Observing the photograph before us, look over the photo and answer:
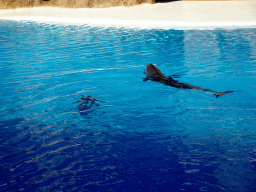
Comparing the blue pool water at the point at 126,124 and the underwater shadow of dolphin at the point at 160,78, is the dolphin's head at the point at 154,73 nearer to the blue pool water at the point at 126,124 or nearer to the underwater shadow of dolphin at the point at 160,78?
the underwater shadow of dolphin at the point at 160,78

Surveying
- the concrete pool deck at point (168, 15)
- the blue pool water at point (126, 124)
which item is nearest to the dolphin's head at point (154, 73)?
the blue pool water at point (126, 124)

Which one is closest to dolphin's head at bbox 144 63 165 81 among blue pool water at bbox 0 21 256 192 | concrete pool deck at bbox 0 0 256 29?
blue pool water at bbox 0 21 256 192

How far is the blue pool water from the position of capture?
3.09 meters

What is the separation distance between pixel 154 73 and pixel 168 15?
545 inches

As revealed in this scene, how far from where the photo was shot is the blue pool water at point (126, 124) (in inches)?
122

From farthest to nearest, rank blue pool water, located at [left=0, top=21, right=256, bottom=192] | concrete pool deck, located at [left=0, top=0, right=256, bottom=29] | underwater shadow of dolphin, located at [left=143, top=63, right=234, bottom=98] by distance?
concrete pool deck, located at [left=0, top=0, right=256, bottom=29], underwater shadow of dolphin, located at [left=143, top=63, right=234, bottom=98], blue pool water, located at [left=0, top=21, right=256, bottom=192]

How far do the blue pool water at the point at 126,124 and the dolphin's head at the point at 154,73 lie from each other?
9.0 inches

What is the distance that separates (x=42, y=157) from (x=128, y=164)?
4.02 feet

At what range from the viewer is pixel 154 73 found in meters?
7.09

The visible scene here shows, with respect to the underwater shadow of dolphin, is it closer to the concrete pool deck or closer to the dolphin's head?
the dolphin's head

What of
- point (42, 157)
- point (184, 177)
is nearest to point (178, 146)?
point (184, 177)

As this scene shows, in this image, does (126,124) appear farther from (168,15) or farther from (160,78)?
(168,15)

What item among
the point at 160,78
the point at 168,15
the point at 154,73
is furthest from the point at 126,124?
the point at 168,15

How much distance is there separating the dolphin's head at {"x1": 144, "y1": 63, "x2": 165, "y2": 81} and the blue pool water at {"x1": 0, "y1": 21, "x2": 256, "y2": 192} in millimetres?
230
